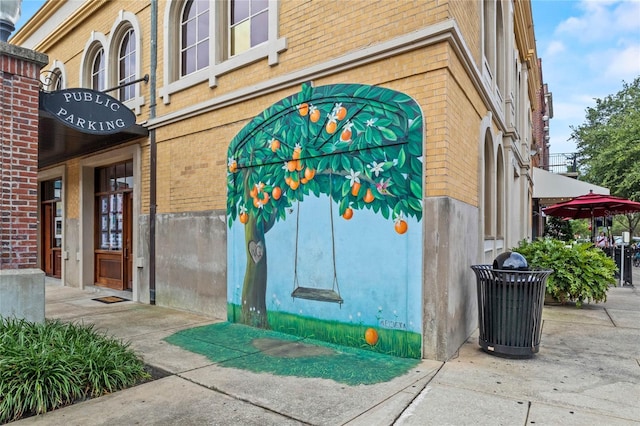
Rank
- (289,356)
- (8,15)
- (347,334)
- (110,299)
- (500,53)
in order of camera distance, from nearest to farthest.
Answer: (289,356), (347,334), (8,15), (110,299), (500,53)

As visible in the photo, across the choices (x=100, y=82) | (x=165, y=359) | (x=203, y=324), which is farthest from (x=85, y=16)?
(x=165, y=359)

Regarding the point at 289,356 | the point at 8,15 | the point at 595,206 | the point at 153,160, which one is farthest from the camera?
the point at 595,206

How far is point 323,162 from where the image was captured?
620 cm

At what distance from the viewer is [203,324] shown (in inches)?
290

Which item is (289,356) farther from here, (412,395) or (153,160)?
(153,160)

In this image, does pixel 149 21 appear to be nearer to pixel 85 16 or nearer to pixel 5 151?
pixel 85 16

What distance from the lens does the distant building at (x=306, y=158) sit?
17.5ft

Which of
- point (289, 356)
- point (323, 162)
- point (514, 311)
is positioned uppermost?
point (323, 162)

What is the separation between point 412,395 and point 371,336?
154 centimetres

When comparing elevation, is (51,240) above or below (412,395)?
above

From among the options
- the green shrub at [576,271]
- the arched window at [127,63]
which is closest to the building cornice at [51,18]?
the arched window at [127,63]

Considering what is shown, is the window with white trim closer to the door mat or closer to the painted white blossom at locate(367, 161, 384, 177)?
the painted white blossom at locate(367, 161, 384, 177)

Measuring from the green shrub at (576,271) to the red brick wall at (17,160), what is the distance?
841 cm

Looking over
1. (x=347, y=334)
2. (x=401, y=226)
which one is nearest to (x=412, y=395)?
(x=347, y=334)
